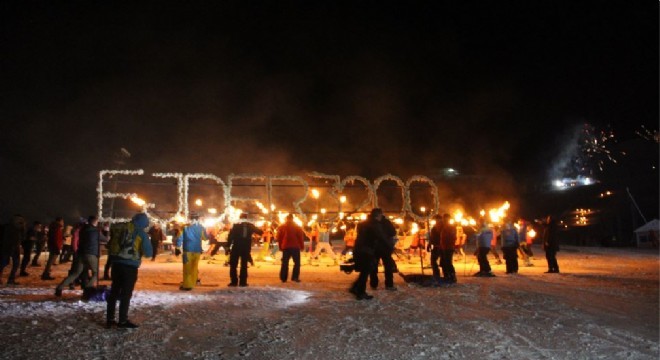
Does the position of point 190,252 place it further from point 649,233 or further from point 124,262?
point 649,233

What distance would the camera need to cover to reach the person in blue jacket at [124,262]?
5.81 metres

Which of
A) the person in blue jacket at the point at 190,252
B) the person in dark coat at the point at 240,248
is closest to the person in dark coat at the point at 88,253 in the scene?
the person in blue jacket at the point at 190,252

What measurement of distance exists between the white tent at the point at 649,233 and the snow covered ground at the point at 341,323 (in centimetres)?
2302

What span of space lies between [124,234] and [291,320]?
2.58 metres

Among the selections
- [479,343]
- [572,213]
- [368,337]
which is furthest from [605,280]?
[572,213]

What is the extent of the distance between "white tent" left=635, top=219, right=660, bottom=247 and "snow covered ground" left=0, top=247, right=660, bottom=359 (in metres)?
23.0

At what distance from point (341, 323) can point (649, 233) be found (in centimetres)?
3092

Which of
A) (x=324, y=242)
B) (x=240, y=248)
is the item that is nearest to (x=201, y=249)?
(x=240, y=248)

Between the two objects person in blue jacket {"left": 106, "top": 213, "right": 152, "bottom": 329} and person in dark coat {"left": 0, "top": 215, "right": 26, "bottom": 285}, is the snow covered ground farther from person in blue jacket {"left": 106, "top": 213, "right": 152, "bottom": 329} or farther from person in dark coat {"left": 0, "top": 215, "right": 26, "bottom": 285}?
person in dark coat {"left": 0, "top": 215, "right": 26, "bottom": 285}

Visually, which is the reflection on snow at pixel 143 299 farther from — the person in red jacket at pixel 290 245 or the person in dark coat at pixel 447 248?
the person in dark coat at pixel 447 248

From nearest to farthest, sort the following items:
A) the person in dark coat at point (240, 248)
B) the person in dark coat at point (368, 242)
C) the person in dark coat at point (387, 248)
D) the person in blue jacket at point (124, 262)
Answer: the person in blue jacket at point (124, 262) → the person in dark coat at point (368, 242) → the person in dark coat at point (387, 248) → the person in dark coat at point (240, 248)

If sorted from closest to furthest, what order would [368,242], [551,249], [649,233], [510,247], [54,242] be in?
[368,242] < [54,242] < [551,249] < [510,247] < [649,233]

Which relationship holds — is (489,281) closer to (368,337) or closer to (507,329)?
(507,329)

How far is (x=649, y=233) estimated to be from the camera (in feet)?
96.0
